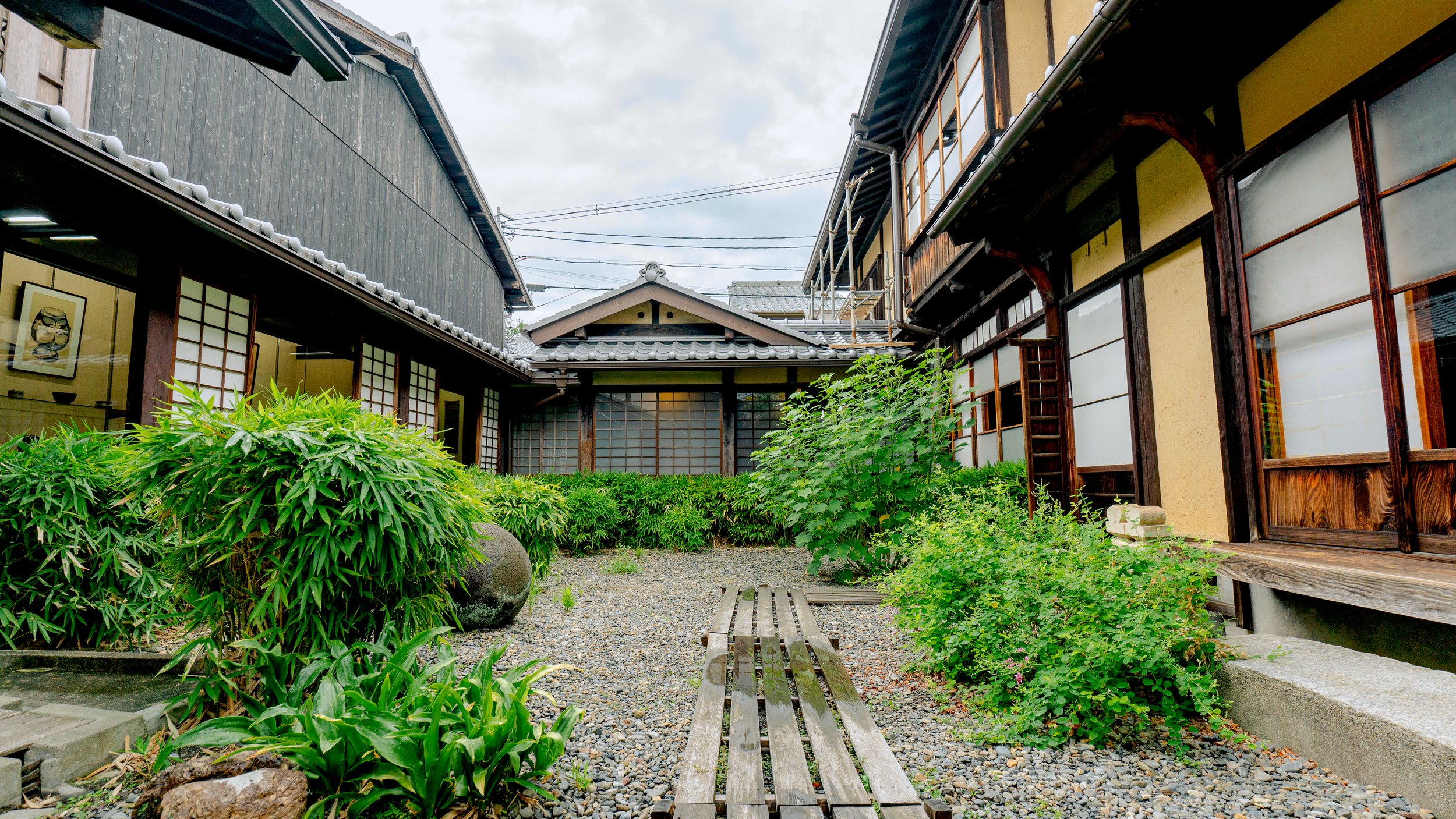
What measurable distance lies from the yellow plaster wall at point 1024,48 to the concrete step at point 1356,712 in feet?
17.1

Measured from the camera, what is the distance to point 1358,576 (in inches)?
96.5

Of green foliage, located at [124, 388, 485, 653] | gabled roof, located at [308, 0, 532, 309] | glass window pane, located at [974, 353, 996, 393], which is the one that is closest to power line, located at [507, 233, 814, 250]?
gabled roof, located at [308, 0, 532, 309]

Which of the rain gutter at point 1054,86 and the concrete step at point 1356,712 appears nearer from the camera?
the concrete step at point 1356,712

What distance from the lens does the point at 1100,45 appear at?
3367mm

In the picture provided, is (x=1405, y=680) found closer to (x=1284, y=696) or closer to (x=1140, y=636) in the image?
(x=1284, y=696)

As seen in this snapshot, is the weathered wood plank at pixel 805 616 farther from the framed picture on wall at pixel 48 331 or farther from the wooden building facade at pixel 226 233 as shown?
the framed picture on wall at pixel 48 331

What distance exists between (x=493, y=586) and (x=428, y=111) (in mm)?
9909

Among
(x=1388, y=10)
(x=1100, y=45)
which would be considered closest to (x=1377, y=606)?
(x=1388, y=10)

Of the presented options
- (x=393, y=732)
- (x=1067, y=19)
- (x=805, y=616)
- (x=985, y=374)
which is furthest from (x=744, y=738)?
(x=985, y=374)

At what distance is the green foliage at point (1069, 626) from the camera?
260cm

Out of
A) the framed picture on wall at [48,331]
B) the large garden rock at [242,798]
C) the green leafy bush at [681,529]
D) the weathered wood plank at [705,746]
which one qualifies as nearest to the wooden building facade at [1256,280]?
the weathered wood plank at [705,746]

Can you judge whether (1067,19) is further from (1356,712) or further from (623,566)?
(623,566)

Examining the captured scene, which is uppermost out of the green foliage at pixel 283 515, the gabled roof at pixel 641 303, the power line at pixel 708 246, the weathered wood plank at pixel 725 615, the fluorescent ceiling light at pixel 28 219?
the power line at pixel 708 246

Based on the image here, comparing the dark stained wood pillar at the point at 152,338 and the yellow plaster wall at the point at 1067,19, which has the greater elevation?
the yellow plaster wall at the point at 1067,19
